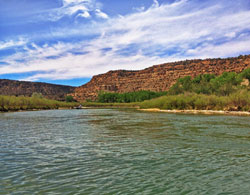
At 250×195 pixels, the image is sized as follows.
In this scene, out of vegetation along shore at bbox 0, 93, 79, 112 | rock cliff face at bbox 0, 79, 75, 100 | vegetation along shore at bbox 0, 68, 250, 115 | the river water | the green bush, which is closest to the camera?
the river water

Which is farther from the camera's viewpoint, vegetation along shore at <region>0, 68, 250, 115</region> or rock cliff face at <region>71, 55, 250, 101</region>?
rock cliff face at <region>71, 55, 250, 101</region>

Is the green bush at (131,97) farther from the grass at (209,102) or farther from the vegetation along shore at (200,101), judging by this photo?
the grass at (209,102)

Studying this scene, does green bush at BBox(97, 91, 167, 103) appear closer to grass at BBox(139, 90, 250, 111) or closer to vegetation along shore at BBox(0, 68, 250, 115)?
vegetation along shore at BBox(0, 68, 250, 115)

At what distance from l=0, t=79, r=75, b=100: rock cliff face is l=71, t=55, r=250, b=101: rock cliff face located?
1203cm

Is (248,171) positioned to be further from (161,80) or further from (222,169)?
(161,80)

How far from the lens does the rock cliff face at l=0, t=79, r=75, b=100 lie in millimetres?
160375

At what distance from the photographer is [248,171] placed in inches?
291

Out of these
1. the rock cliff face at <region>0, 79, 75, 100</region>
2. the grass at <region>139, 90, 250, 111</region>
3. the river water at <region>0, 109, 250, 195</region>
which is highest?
the rock cliff face at <region>0, 79, 75, 100</region>

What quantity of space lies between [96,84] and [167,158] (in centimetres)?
17438

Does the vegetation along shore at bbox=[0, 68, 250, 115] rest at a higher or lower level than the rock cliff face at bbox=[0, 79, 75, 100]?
lower

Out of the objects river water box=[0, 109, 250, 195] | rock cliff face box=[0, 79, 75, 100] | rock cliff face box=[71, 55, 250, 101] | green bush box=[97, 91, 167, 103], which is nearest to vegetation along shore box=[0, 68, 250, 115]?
river water box=[0, 109, 250, 195]

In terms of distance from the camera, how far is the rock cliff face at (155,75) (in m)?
121

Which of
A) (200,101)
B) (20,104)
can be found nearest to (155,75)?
(20,104)

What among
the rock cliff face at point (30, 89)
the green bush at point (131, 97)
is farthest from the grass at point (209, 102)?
the rock cliff face at point (30, 89)
